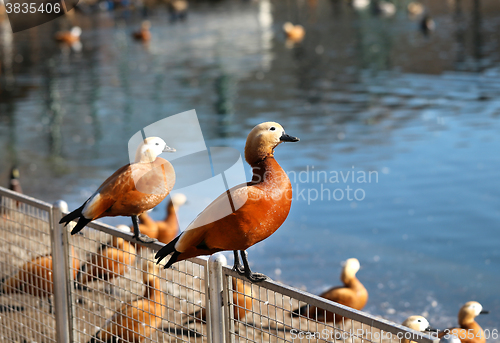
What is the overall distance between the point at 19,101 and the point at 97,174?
22.5 feet

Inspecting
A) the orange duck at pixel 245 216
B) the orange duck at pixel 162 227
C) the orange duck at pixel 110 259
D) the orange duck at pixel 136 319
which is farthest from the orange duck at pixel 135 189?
the orange duck at pixel 162 227

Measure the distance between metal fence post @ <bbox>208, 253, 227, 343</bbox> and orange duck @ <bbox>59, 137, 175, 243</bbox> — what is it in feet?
1.66

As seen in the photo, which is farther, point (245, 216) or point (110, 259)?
point (110, 259)

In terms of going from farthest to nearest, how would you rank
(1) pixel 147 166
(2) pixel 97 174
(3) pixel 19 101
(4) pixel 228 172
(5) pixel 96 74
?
(5) pixel 96 74 < (3) pixel 19 101 < (2) pixel 97 174 < (1) pixel 147 166 < (4) pixel 228 172

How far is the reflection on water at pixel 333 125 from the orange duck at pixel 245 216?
290mm

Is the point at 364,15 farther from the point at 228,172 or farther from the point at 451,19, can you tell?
the point at 228,172

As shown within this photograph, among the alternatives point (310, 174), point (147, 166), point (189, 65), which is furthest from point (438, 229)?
point (189, 65)

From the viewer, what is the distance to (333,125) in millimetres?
11094

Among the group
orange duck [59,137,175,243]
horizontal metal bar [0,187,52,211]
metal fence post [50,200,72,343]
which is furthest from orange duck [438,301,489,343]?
horizontal metal bar [0,187,52,211]

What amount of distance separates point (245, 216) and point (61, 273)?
124 cm

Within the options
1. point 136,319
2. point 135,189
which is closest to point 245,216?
point 135,189

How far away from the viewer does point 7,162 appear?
9672 millimetres

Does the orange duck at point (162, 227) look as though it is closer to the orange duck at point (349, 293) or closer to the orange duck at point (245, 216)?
the orange duck at point (349, 293)

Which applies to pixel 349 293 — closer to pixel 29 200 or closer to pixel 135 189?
pixel 135 189
